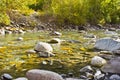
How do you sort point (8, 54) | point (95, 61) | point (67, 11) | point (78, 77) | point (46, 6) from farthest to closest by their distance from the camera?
point (46, 6)
point (67, 11)
point (8, 54)
point (95, 61)
point (78, 77)

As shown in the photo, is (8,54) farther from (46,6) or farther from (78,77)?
(46,6)

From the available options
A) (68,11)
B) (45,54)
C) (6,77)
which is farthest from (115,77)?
(68,11)

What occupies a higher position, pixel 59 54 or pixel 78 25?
pixel 59 54

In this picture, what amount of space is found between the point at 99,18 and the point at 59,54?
80.4 ft

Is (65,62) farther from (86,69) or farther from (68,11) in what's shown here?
(68,11)

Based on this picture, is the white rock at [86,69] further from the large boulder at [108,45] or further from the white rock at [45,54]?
the large boulder at [108,45]

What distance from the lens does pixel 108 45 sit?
48.7 ft

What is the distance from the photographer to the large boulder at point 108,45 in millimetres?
14266

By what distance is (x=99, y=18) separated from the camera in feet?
122

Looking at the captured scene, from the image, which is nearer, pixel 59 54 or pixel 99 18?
pixel 59 54

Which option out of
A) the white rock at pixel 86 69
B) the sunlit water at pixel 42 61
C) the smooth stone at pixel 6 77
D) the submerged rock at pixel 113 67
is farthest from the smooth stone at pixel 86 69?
the smooth stone at pixel 6 77

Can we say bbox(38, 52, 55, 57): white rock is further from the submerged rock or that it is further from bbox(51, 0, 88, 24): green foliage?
bbox(51, 0, 88, 24): green foliage

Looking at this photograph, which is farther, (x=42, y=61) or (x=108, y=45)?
(x=108, y=45)

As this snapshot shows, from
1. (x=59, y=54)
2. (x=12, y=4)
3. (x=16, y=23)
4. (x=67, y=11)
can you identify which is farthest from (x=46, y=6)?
(x=59, y=54)
